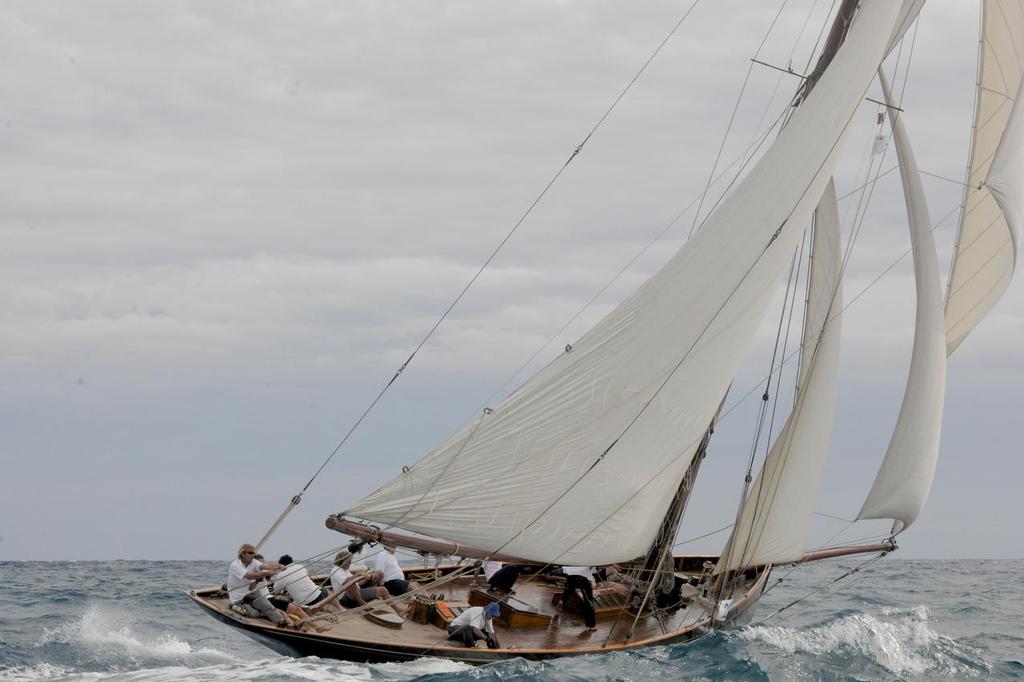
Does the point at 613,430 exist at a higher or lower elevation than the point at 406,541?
higher

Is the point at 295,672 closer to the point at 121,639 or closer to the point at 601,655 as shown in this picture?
the point at 601,655

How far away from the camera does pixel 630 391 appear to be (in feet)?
58.0

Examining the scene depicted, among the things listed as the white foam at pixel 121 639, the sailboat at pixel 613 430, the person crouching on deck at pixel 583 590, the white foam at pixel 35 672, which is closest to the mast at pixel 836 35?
the sailboat at pixel 613 430

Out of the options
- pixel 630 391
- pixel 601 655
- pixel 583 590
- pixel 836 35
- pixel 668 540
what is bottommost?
pixel 601 655

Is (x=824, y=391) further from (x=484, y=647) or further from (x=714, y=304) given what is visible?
(x=484, y=647)

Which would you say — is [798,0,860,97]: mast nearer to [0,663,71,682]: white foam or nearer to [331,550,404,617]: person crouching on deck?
[331,550,404,617]: person crouching on deck

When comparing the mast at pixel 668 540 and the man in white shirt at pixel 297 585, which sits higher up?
the mast at pixel 668 540

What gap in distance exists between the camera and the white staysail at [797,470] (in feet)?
66.9

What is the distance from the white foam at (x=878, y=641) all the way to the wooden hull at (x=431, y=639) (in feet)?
8.81

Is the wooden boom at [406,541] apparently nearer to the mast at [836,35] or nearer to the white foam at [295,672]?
the white foam at [295,672]

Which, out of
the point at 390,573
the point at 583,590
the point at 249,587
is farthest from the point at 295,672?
the point at 583,590

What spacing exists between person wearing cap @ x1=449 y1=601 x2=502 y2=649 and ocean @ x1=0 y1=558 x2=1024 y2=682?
51cm

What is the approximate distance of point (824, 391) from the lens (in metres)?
20.7

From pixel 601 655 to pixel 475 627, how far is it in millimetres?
2090
